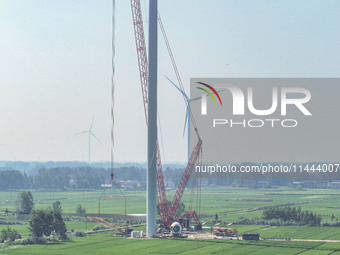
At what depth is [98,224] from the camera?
87500 millimetres

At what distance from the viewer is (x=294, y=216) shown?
87.0m

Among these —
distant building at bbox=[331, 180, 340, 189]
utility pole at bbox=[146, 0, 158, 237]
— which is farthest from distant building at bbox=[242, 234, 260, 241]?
distant building at bbox=[331, 180, 340, 189]

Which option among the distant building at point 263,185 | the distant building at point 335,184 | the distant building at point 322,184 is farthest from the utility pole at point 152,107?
the distant building at point 335,184

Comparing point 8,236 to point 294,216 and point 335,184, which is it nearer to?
point 294,216

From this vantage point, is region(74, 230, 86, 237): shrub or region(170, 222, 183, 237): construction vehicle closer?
region(170, 222, 183, 237): construction vehicle

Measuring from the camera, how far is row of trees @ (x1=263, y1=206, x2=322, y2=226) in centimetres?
8519

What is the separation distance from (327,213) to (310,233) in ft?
110

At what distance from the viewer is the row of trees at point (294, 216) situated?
8519 cm

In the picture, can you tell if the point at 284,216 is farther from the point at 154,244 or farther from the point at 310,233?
the point at 154,244

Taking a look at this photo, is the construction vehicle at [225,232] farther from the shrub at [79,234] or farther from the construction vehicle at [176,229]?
the shrub at [79,234]

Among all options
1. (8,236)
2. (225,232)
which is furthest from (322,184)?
(8,236)

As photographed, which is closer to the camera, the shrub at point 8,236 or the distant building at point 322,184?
the shrub at point 8,236

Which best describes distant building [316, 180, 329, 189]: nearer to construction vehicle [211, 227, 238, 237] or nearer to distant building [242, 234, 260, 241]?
construction vehicle [211, 227, 238, 237]

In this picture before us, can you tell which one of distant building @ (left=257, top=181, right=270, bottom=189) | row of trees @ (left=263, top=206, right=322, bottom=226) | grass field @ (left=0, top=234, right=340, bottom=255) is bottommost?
grass field @ (left=0, top=234, right=340, bottom=255)
